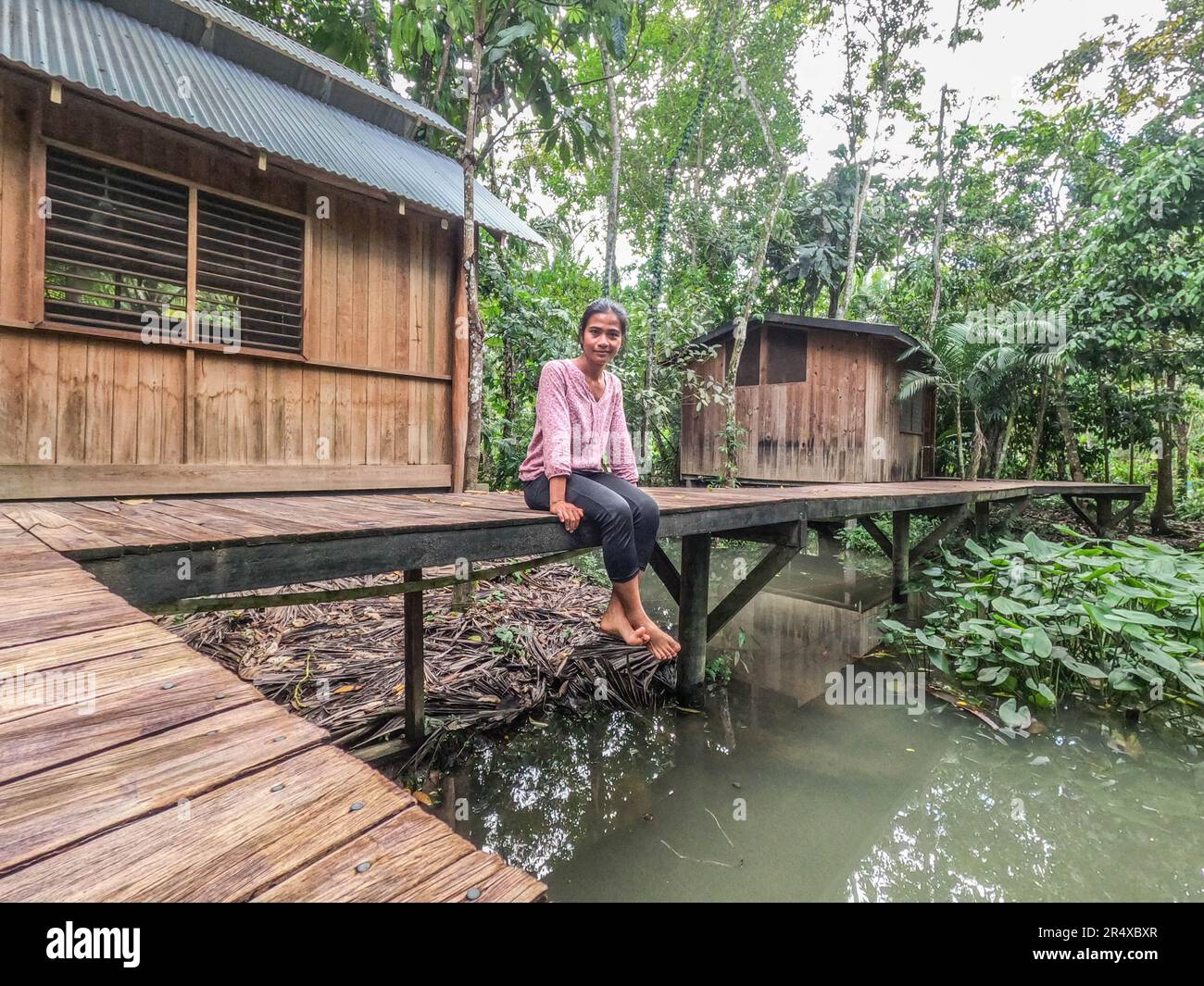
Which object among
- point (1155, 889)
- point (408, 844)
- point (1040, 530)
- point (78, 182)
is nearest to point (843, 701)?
point (1155, 889)

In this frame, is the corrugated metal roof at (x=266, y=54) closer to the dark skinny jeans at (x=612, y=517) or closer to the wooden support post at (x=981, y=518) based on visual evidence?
the dark skinny jeans at (x=612, y=517)

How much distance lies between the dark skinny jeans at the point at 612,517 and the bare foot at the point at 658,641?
0.31 m

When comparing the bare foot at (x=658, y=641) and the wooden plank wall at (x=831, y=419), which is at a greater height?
the wooden plank wall at (x=831, y=419)

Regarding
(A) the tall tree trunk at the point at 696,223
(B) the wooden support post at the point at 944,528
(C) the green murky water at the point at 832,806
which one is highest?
(A) the tall tree trunk at the point at 696,223

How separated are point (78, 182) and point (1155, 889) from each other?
744 centimetres

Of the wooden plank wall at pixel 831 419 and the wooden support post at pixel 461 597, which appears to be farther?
the wooden plank wall at pixel 831 419

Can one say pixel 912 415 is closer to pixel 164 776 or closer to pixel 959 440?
pixel 959 440

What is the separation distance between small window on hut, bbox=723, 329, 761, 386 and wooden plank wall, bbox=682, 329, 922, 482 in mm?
164

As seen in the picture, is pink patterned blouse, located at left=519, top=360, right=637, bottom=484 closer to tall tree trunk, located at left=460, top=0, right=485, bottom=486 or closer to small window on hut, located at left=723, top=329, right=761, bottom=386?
tall tree trunk, located at left=460, top=0, right=485, bottom=486

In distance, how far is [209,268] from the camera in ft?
15.3

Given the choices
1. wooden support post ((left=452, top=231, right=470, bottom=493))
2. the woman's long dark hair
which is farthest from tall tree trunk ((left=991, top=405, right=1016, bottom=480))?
the woman's long dark hair

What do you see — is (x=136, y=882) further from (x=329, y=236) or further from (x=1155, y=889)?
(x=329, y=236)

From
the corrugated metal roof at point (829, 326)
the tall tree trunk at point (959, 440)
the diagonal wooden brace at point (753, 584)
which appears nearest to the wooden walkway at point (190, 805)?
the diagonal wooden brace at point (753, 584)

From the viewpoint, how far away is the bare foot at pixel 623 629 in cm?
308
